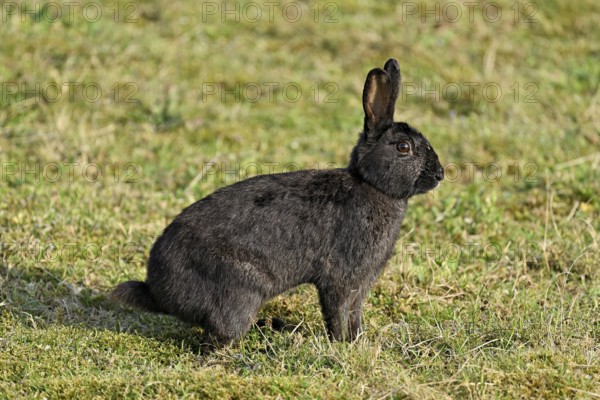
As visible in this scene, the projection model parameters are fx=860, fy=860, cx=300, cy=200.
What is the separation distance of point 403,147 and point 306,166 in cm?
343

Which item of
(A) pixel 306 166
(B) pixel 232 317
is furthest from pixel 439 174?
(A) pixel 306 166

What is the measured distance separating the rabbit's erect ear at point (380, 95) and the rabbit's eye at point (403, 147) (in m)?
0.17

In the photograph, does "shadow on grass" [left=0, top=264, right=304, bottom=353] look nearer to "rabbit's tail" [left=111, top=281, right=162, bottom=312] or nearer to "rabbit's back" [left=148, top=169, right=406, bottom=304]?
"rabbit's tail" [left=111, top=281, right=162, bottom=312]

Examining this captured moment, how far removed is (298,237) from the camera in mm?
5438

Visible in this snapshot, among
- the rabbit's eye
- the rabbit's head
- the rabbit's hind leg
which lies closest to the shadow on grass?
the rabbit's hind leg

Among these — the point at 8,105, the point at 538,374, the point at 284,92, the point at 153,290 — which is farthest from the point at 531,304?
the point at 8,105

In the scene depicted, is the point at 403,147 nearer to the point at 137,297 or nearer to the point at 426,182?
the point at 426,182

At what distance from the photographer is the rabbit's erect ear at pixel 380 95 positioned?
5.59 meters

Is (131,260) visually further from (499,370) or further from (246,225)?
(499,370)

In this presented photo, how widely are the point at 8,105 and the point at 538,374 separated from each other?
22.5ft

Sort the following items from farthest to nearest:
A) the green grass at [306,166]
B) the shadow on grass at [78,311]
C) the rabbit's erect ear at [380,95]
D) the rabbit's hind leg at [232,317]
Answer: the shadow on grass at [78,311], the rabbit's erect ear at [380,95], the rabbit's hind leg at [232,317], the green grass at [306,166]

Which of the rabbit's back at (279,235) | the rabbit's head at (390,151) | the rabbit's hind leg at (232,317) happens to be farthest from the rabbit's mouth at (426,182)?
the rabbit's hind leg at (232,317)

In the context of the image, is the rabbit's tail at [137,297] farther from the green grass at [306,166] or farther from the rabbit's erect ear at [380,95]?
the rabbit's erect ear at [380,95]

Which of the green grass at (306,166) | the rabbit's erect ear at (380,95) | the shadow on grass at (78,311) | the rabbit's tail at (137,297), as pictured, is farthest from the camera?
the shadow on grass at (78,311)
